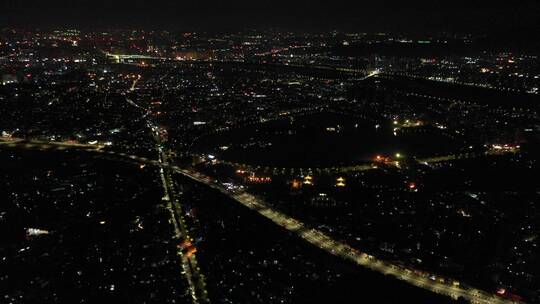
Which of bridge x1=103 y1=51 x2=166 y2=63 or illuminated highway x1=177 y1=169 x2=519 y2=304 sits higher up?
bridge x1=103 y1=51 x2=166 y2=63

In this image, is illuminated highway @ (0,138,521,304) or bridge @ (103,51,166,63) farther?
bridge @ (103,51,166,63)

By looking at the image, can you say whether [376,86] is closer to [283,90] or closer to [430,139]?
[283,90]

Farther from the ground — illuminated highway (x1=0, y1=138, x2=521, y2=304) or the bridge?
the bridge

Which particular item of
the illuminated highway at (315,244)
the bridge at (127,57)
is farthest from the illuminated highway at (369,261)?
the bridge at (127,57)

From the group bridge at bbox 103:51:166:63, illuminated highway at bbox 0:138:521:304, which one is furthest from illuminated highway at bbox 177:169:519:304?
bridge at bbox 103:51:166:63

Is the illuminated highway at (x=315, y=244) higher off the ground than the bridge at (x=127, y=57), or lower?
lower

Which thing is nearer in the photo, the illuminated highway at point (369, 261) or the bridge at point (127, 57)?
the illuminated highway at point (369, 261)

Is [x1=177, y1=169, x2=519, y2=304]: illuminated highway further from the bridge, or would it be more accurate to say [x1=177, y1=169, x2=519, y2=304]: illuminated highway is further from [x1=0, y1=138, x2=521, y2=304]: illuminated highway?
the bridge

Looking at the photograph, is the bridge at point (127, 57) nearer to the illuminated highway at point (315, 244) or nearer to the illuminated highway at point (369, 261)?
the illuminated highway at point (315, 244)

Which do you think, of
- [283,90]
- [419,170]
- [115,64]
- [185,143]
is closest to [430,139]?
[419,170]

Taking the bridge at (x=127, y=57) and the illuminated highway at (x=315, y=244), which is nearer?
the illuminated highway at (x=315, y=244)

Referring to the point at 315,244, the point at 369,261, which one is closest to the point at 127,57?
the point at 315,244
